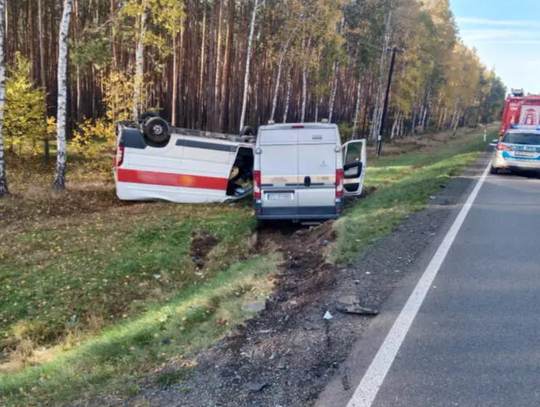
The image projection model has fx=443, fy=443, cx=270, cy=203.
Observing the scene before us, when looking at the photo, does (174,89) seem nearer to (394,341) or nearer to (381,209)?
(381,209)

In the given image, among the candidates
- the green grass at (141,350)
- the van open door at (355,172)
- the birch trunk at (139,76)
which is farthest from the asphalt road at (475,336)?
the birch trunk at (139,76)

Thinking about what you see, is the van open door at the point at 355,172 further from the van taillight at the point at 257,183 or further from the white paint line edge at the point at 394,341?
the white paint line edge at the point at 394,341

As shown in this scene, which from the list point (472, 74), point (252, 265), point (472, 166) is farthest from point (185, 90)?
point (472, 74)

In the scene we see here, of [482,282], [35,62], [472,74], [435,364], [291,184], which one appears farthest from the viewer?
[472,74]

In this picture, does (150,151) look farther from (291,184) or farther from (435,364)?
(435,364)

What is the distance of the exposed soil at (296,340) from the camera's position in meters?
3.36

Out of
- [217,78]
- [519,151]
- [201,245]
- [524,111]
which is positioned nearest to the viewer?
[201,245]

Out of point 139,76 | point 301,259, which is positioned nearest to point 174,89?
point 139,76

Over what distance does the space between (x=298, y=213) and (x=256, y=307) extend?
15.5 ft

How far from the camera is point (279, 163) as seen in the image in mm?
9383

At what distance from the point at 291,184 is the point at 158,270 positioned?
341 centimetres

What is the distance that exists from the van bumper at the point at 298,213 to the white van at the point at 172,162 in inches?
92.4

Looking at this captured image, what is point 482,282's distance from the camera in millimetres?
5602

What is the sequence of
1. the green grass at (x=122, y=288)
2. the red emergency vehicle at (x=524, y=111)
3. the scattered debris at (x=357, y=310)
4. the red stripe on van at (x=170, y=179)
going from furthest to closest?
the red emergency vehicle at (x=524, y=111) → the red stripe on van at (x=170, y=179) → the scattered debris at (x=357, y=310) → the green grass at (x=122, y=288)
